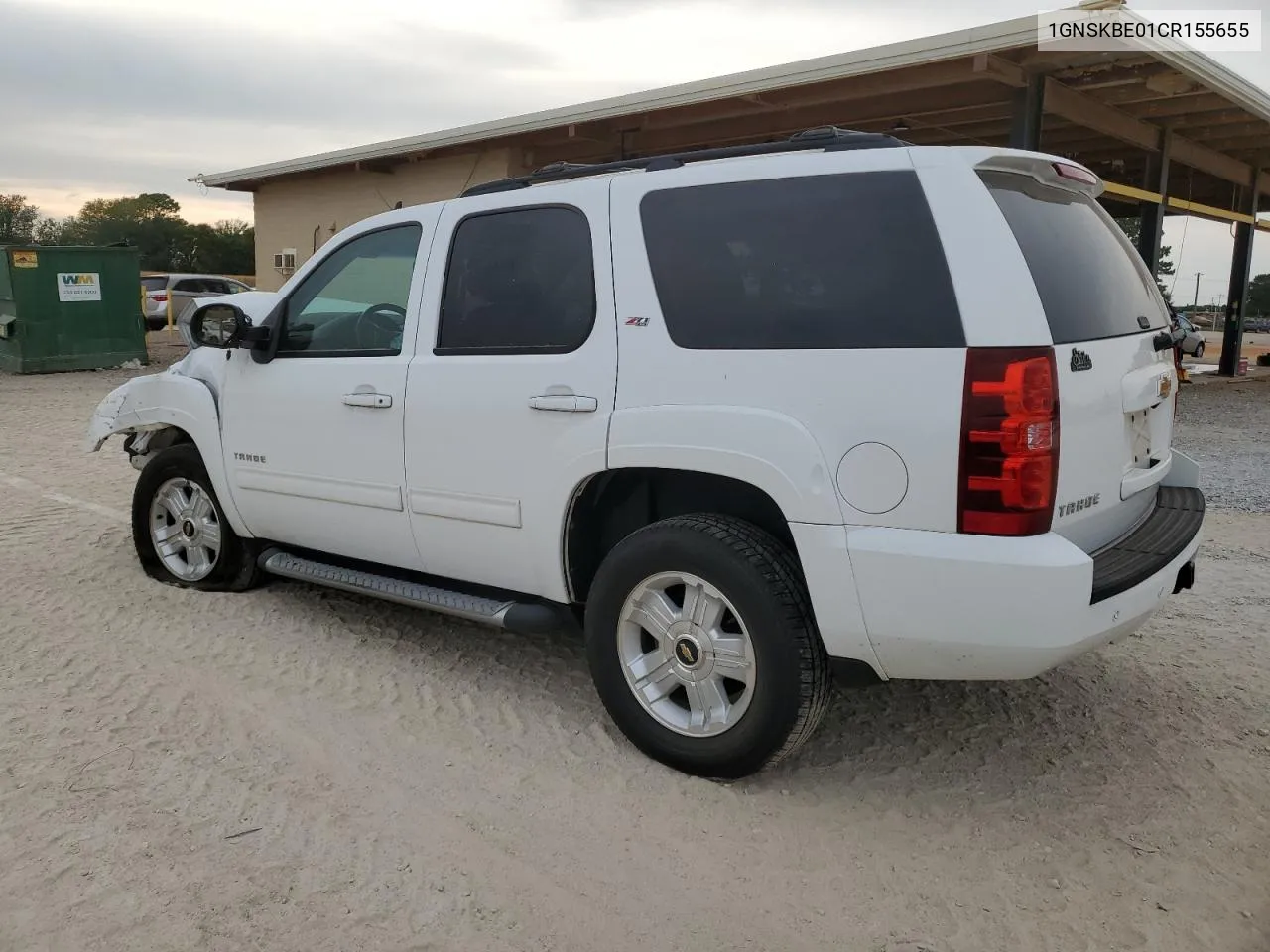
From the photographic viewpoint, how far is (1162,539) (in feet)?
10.9

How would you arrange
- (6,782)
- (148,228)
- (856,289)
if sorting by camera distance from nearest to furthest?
(856,289) → (6,782) → (148,228)

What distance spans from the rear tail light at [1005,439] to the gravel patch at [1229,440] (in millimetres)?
5639

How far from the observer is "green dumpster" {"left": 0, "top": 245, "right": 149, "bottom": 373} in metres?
16.0

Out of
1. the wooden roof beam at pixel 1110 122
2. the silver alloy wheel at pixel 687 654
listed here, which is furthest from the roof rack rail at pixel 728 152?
the wooden roof beam at pixel 1110 122

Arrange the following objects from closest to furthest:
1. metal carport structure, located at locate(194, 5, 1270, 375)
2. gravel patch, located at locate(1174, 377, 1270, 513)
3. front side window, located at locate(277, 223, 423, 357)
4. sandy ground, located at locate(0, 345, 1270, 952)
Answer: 1. sandy ground, located at locate(0, 345, 1270, 952)
2. front side window, located at locate(277, 223, 423, 357)
3. gravel patch, located at locate(1174, 377, 1270, 513)
4. metal carport structure, located at locate(194, 5, 1270, 375)

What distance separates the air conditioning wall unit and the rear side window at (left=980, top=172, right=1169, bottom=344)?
1839 centimetres

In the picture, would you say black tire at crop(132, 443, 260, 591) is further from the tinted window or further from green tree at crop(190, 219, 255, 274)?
green tree at crop(190, 219, 255, 274)

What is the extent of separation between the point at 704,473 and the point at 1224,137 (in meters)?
15.4

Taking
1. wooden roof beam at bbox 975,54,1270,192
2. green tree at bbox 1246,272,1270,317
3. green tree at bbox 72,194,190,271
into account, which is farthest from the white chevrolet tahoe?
green tree at bbox 1246,272,1270,317

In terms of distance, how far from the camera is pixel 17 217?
214 feet

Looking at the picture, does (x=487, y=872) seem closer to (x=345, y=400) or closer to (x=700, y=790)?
(x=700, y=790)

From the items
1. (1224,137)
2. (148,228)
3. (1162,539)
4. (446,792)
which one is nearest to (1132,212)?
(1224,137)

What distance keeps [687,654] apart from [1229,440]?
975 centimetres

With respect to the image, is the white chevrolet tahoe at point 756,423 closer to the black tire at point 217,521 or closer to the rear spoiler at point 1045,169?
the rear spoiler at point 1045,169
